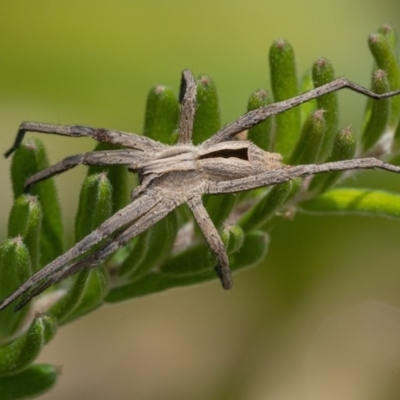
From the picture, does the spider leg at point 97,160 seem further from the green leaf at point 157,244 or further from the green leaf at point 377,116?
the green leaf at point 377,116

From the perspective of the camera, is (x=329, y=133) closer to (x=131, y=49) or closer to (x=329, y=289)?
(x=329, y=289)

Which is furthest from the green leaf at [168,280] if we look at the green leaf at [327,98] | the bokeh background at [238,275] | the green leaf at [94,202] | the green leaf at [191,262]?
the bokeh background at [238,275]

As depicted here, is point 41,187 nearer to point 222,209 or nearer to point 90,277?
point 90,277

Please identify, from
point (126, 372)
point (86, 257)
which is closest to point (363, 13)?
point (126, 372)

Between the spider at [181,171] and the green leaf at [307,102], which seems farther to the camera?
the green leaf at [307,102]

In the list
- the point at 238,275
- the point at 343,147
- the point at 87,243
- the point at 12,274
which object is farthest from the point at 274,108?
the point at 238,275

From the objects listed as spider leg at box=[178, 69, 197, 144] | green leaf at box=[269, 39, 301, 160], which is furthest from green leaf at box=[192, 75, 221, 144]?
green leaf at box=[269, 39, 301, 160]
